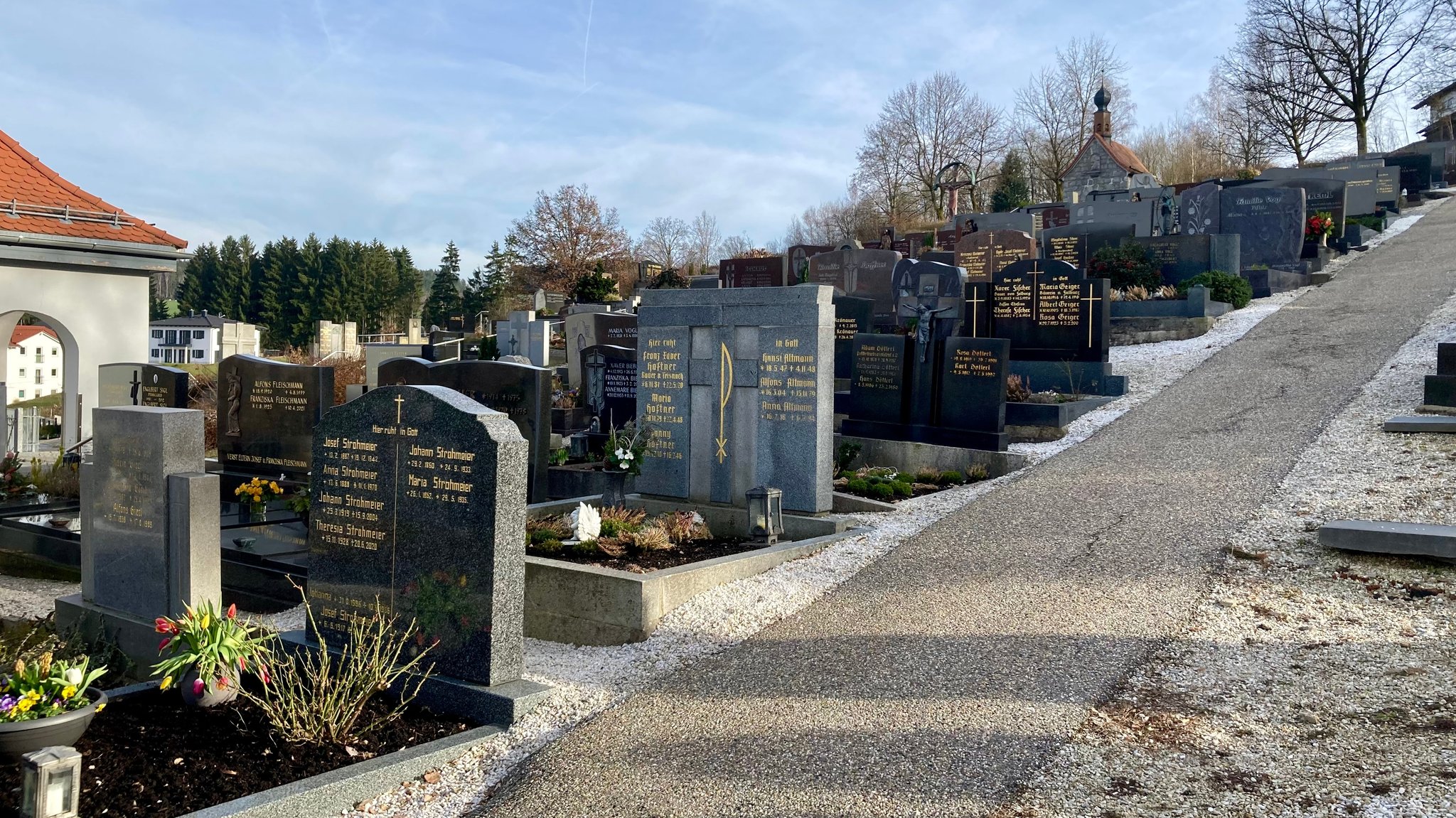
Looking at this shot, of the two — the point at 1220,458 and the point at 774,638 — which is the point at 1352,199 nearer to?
the point at 1220,458

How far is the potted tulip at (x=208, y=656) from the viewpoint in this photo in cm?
532

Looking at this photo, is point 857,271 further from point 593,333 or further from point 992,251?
point 593,333

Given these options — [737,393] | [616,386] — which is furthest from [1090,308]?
[737,393]

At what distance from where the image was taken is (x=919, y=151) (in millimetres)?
62750

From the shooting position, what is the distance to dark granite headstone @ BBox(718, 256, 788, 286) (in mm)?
31047

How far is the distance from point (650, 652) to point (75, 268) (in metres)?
14.1

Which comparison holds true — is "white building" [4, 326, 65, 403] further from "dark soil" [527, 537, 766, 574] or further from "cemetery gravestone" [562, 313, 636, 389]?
"dark soil" [527, 537, 766, 574]

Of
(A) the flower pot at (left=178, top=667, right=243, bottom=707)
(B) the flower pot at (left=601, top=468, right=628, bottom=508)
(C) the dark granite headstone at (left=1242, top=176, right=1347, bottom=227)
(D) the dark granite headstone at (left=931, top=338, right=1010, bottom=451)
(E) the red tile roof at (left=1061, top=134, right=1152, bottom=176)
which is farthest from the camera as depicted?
(E) the red tile roof at (left=1061, top=134, right=1152, bottom=176)

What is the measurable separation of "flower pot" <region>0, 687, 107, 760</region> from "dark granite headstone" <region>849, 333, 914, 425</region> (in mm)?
10474

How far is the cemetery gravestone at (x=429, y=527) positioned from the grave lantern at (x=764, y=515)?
11.5 feet

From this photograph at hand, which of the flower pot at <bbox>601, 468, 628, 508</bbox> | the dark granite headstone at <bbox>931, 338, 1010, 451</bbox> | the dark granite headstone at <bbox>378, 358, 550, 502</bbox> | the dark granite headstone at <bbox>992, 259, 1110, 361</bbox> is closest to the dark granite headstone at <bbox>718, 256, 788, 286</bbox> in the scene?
the dark granite headstone at <bbox>992, 259, 1110, 361</bbox>

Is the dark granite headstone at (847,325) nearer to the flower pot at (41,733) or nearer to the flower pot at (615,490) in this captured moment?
the flower pot at (615,490)

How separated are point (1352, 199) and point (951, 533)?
3537cm

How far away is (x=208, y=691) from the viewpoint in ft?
18.0
